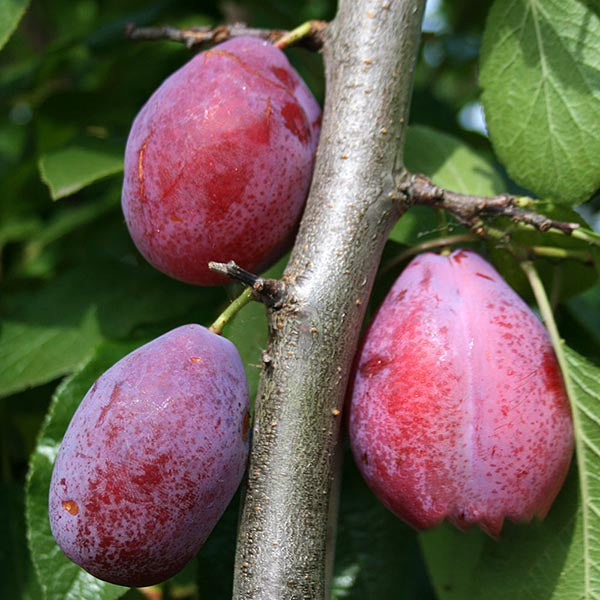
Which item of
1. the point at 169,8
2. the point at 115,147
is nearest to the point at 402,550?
the point at 115,147

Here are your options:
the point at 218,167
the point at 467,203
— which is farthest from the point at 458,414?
the point at 218,167

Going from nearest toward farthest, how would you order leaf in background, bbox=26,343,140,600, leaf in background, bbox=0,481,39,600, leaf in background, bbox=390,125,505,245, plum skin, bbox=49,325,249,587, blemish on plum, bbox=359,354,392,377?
plum skin, bbox=49,325,249,587
blemish on plum, bbox=359,354,392,377
leaf in background, bbox=26,343,140,600
leaf in background, bbox=390,125,505,245
leaf in background, bbox=0,481,39,600

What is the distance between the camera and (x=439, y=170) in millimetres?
979

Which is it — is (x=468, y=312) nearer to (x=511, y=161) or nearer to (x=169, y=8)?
(x=511, y=161)

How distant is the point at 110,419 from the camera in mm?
637

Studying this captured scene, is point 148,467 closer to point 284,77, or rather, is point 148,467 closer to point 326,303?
point 326,303

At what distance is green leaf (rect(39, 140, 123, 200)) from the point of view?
98cm

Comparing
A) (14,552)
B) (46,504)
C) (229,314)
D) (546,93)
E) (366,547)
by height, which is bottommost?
(14,552)

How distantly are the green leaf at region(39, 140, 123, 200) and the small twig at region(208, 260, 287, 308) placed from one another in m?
0.39

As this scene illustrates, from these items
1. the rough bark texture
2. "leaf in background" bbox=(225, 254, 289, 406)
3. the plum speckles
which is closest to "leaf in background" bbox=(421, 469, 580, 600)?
the rough bark texture

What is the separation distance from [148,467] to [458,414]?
0.28 metres

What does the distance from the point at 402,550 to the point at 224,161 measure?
704 millimetres

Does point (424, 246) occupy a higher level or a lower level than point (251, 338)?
higher

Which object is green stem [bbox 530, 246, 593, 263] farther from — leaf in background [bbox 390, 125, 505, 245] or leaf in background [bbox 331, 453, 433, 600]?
leaf in background [bbox 331, 453, 433, 600]
